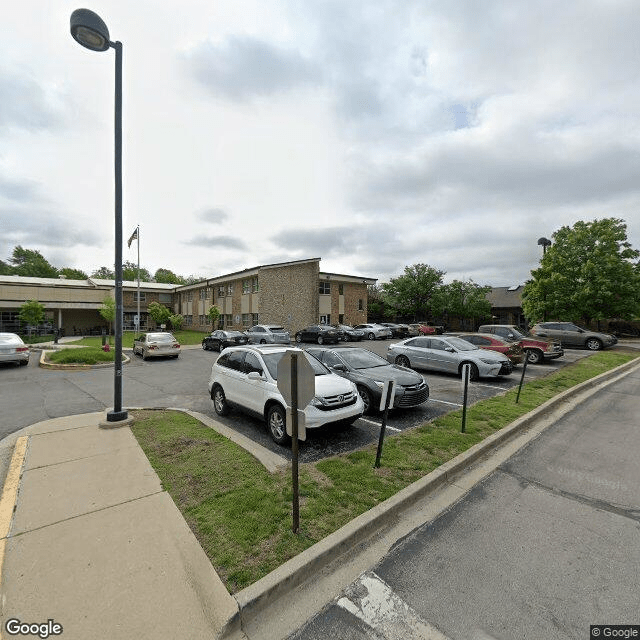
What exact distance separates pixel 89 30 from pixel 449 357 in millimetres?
12389

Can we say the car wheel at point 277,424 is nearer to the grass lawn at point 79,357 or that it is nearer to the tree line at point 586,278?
the grass lawn at point 79,357

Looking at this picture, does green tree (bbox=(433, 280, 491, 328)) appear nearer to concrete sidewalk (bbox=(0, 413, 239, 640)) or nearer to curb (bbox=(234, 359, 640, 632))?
curb (bbox=(234, 359, 640, 632))

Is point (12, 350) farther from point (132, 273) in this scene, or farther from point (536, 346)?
point (132, 273)

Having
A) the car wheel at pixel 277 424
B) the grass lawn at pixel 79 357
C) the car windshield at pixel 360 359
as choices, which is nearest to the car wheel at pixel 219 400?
the car wheel at pixel 277 424

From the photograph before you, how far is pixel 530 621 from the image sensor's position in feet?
8.13

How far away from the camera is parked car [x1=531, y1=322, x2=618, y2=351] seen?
20.1 meters

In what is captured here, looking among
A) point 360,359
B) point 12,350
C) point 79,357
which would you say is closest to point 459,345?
point 360,359

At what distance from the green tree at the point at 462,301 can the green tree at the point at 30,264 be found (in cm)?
7830

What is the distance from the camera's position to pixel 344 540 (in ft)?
10.6

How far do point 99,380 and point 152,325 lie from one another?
37.3 meters

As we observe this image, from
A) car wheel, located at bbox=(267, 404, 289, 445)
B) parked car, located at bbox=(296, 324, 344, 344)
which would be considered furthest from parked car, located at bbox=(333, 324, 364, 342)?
car wheel, located at bbox=(267, 404, 289, 445)

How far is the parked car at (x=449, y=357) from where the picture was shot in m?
11.2

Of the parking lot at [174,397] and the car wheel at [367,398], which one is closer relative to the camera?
the parking lot at [174,397]

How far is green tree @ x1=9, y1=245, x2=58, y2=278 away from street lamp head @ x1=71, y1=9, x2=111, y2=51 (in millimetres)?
82534
